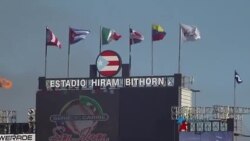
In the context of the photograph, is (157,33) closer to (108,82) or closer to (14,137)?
(108,82)

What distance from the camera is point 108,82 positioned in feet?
316

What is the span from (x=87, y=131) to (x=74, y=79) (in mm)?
6292

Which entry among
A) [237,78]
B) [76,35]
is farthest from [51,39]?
[237,78]

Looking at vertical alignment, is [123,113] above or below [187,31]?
below

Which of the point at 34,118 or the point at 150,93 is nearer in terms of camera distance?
the point at 150,93

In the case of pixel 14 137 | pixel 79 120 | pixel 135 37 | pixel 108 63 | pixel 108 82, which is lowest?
pixel 14 137

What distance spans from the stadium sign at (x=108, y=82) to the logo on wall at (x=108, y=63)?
3.37 ft

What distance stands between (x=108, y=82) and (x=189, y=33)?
10.2m

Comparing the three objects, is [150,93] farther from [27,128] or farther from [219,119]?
[27,128]

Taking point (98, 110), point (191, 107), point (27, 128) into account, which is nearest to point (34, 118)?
point (27, 128)

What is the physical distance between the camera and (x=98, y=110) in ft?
313

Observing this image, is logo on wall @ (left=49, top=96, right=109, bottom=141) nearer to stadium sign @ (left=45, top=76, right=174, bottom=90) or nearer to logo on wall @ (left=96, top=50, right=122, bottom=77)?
stadium sign @ (left=45, top=76, right=174, bottom=90)


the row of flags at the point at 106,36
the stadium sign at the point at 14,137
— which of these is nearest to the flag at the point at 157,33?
the row of flags at the point at 106,36

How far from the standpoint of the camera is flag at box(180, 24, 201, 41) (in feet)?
318
